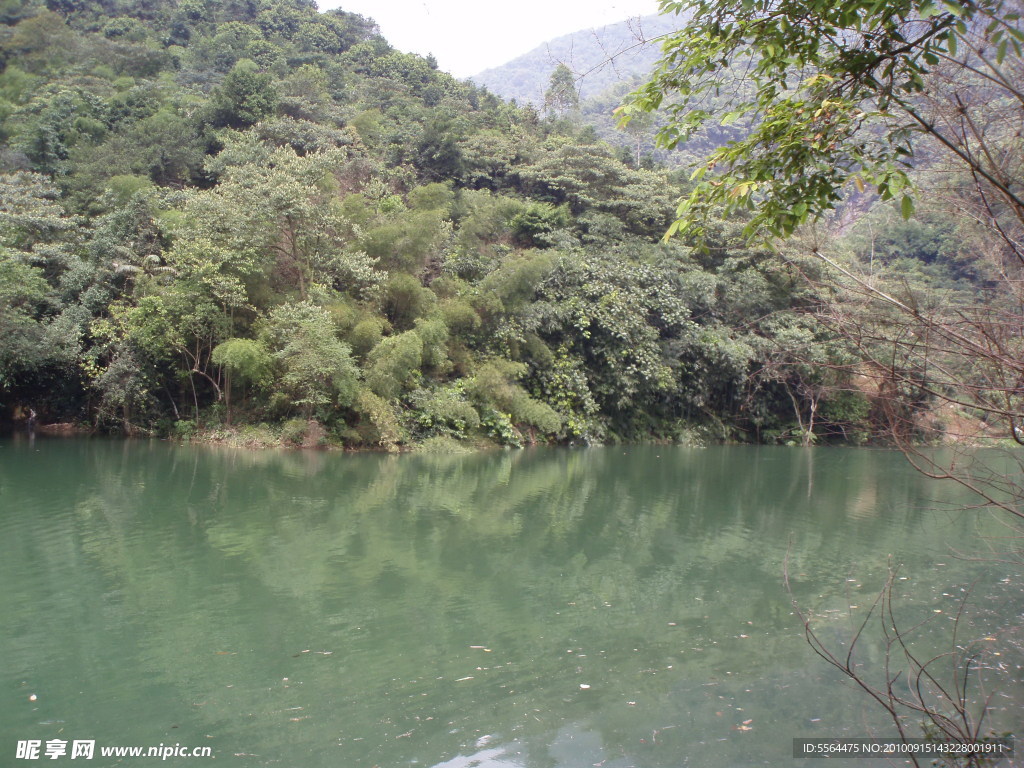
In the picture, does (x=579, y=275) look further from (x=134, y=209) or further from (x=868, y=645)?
(x=868, y=645)

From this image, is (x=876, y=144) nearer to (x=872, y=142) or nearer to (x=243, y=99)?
(x=872, y=142)

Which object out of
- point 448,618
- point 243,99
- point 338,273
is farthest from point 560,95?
point 448,618

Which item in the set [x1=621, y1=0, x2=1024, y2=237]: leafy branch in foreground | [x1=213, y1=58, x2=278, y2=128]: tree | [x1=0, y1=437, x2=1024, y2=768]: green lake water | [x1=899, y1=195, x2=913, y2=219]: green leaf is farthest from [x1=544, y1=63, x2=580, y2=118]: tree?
[x1=899, y1=195, x2=913, y2=219]: green leaf

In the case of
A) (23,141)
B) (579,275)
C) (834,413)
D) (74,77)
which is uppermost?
(74,77)

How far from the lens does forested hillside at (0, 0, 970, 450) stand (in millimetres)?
15664

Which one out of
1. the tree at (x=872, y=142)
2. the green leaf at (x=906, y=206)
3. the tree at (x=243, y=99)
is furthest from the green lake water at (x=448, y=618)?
the tree at (x=243, y=99)

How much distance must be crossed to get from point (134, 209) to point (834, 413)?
1947cm

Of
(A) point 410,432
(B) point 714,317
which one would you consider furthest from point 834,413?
(A) point 410,432

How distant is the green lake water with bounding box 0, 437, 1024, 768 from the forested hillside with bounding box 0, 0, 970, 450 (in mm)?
5434

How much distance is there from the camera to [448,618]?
5168 millimetres

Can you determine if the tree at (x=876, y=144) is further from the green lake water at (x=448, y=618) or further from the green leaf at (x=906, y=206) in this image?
the green lake water at (x=448, y=618)

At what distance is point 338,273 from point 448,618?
1274 centimetres

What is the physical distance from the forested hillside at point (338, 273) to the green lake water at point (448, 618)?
5434 mm

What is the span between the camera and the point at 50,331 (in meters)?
15.3
